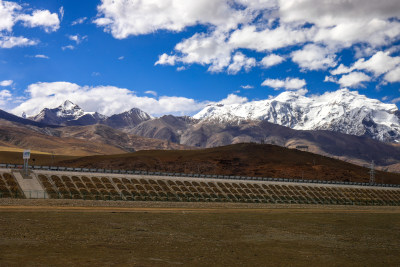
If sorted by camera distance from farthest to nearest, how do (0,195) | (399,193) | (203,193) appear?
(399,193), (203,193), (0,195)

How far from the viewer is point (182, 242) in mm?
39906

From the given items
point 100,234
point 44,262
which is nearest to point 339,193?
point 100,234

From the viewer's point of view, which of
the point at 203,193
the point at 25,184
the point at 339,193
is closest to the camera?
the point at 25,184

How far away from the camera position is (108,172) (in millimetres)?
115375

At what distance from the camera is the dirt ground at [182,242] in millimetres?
30891

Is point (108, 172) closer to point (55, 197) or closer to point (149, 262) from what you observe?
point (55, 197)

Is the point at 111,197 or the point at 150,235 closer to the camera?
the point at 150,235

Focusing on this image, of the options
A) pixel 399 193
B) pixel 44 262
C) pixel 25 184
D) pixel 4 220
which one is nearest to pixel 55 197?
pixel 25 184

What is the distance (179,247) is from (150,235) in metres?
7.31

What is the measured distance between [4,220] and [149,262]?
25.7 metres

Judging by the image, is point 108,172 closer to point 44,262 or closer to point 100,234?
point 100,234

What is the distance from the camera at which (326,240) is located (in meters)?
46.9

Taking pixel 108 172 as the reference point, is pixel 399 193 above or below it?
below

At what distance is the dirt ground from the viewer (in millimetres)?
30891
